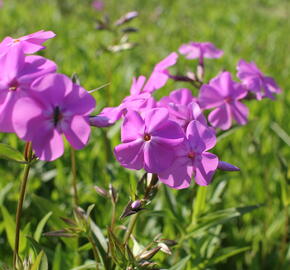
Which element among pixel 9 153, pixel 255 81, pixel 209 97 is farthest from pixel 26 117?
pixel 255 81

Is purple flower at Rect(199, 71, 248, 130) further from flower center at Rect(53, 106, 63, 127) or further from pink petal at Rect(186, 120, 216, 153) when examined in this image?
flower center at Rect(53, 106, 63, 127)

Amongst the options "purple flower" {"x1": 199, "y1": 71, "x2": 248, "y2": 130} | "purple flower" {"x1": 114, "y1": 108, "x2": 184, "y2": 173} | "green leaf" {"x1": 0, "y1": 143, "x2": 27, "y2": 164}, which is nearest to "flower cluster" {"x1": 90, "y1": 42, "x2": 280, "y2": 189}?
"purple flower" {"x1": 114, "y1": 108, "x2": 184, "y2": 173}

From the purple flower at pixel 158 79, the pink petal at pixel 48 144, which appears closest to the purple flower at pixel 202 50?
the purple flower at pixel 158 79

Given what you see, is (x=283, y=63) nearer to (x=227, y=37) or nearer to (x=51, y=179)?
(x=227, y=37)

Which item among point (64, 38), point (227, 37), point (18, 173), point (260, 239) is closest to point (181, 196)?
point (260, 239)

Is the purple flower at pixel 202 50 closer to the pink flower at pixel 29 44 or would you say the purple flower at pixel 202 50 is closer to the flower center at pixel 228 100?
the flower center at pixel 228 100
